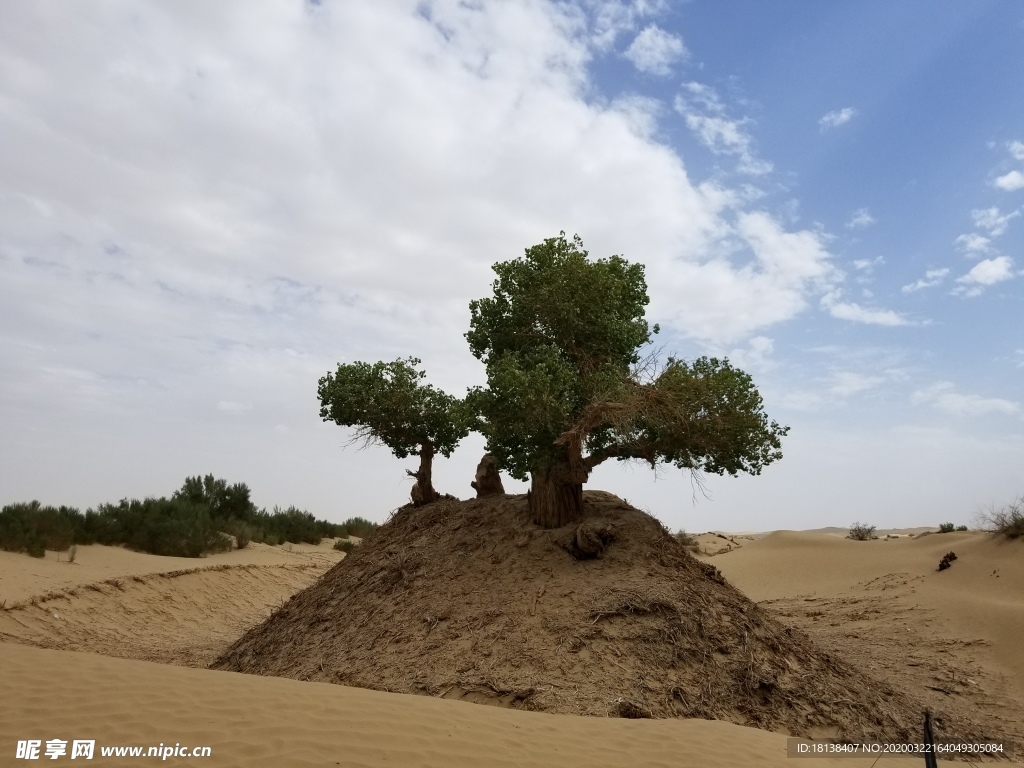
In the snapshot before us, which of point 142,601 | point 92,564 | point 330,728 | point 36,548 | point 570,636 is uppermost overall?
point 36,548

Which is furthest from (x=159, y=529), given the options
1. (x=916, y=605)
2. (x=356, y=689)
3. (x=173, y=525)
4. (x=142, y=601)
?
(x=916, y=605)

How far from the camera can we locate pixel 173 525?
26094mm

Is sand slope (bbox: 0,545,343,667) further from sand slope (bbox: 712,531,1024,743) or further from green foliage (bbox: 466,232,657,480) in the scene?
sand slope (bbox: 712,531,1024,743)

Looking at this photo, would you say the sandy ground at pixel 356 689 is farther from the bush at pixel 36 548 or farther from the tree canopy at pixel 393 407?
the tree canopy at pixel 393 407

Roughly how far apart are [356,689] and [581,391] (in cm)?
569

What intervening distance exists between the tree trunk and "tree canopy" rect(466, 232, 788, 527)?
20 millimetres

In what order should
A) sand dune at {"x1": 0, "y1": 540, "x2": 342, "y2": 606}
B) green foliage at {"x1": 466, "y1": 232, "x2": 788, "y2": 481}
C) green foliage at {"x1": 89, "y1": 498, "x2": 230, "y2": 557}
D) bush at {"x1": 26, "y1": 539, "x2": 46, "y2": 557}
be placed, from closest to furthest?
green foliage at {"x1": 466, "y1": 232, "x2": 788, "y2": 481} → sand dune at {"x1": 0, "y1": 540, "x2": 342, "y2": 606} → bush at {"x1": 26, "y1": 539, "x2": 46, "y2": 557} → green foliage at {"x1": 89, "y1": 498, "x2": 230, "y2": 557}

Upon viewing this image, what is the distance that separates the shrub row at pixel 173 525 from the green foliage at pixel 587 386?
17613 mm

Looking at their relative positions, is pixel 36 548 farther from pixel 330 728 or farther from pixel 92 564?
pixel 330 728

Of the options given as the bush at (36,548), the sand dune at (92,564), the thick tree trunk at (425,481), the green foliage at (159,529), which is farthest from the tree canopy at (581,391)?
the green foliage at (159,529)

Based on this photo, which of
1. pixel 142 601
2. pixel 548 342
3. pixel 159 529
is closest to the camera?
pixel 548 342

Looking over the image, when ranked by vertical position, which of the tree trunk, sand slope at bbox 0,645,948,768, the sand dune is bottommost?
sand slope at bbox 0,645,948,768

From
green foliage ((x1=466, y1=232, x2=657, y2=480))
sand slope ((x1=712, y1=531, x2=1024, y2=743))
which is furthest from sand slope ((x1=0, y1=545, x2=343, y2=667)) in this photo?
sand slope ((x1=712, y1=531, x2=1024, y2=743))

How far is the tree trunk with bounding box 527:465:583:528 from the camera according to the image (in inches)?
490
